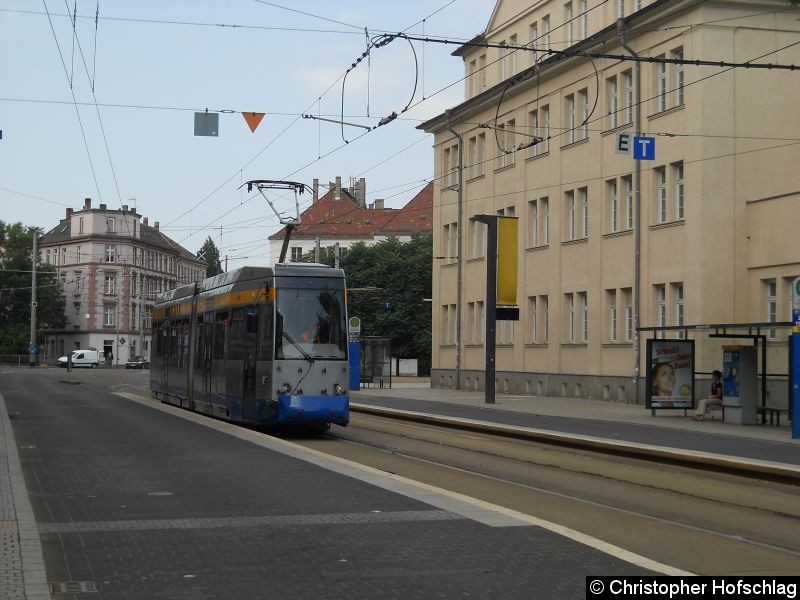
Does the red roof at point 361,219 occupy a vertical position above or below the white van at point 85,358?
above

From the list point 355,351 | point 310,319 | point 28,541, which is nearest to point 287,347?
point 310,319

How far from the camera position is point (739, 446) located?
73.1 feet

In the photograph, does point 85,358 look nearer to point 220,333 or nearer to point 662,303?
point 662,303

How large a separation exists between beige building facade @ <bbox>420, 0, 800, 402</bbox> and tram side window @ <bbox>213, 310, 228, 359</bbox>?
43.1 feet

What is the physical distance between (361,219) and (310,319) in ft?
366

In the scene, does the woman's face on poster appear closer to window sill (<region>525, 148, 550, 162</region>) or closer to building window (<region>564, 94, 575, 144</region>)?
building window (<region>564, 94, 575, 144</region>)

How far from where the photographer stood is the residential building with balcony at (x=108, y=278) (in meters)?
126

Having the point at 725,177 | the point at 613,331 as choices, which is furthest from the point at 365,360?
the point at 725,177

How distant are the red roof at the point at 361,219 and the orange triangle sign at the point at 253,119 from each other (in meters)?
96.0

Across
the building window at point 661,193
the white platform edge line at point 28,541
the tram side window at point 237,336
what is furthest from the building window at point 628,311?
the white platform edge line at point 28,541

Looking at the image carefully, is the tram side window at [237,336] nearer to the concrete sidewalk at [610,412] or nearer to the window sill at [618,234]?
the concrete sidewalk at [610,412]

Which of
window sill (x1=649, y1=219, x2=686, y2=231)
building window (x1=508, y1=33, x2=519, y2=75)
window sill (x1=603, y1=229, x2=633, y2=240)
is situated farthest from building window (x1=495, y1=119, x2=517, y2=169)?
window sill (x1=649, y1=219, x2=686, y2=231)

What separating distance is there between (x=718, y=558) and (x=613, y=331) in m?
34.6

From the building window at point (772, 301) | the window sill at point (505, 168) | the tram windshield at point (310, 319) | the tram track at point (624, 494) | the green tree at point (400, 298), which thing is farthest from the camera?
the green tree at point (400, 298)
